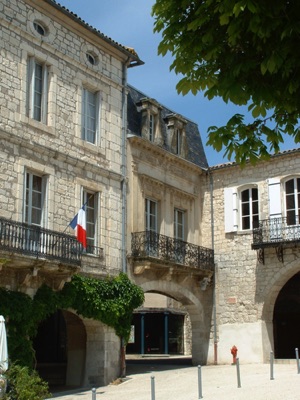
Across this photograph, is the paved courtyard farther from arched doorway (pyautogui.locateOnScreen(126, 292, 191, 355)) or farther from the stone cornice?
arched doorway (pyautogui.locateOnScreen(126, 292, 191, 355))

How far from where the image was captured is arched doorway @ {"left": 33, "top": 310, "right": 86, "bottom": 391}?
18.4 m

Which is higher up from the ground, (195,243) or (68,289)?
(195,243)

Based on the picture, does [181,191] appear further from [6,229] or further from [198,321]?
[6,229]

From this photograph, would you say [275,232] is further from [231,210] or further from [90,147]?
[90,147]

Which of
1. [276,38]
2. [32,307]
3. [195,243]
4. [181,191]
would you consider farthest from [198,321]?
[276,38]

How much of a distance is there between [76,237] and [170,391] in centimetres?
428

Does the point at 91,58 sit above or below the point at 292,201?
above

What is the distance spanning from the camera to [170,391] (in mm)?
15625

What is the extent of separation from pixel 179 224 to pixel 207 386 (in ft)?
25.0

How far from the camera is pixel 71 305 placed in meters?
16.6

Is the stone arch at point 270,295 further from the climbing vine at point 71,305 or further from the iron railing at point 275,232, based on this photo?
the climbing vine at point 71,305

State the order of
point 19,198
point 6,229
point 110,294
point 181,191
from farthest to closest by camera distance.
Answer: point 181,191 < point 110,294 < point 19,198 < point 6,229

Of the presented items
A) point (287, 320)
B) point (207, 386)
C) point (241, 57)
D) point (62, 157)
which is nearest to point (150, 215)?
point (62, 157)

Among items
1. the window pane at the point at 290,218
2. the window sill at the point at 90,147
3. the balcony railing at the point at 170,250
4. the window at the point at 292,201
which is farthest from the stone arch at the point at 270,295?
the window sill at the point at 90,147
